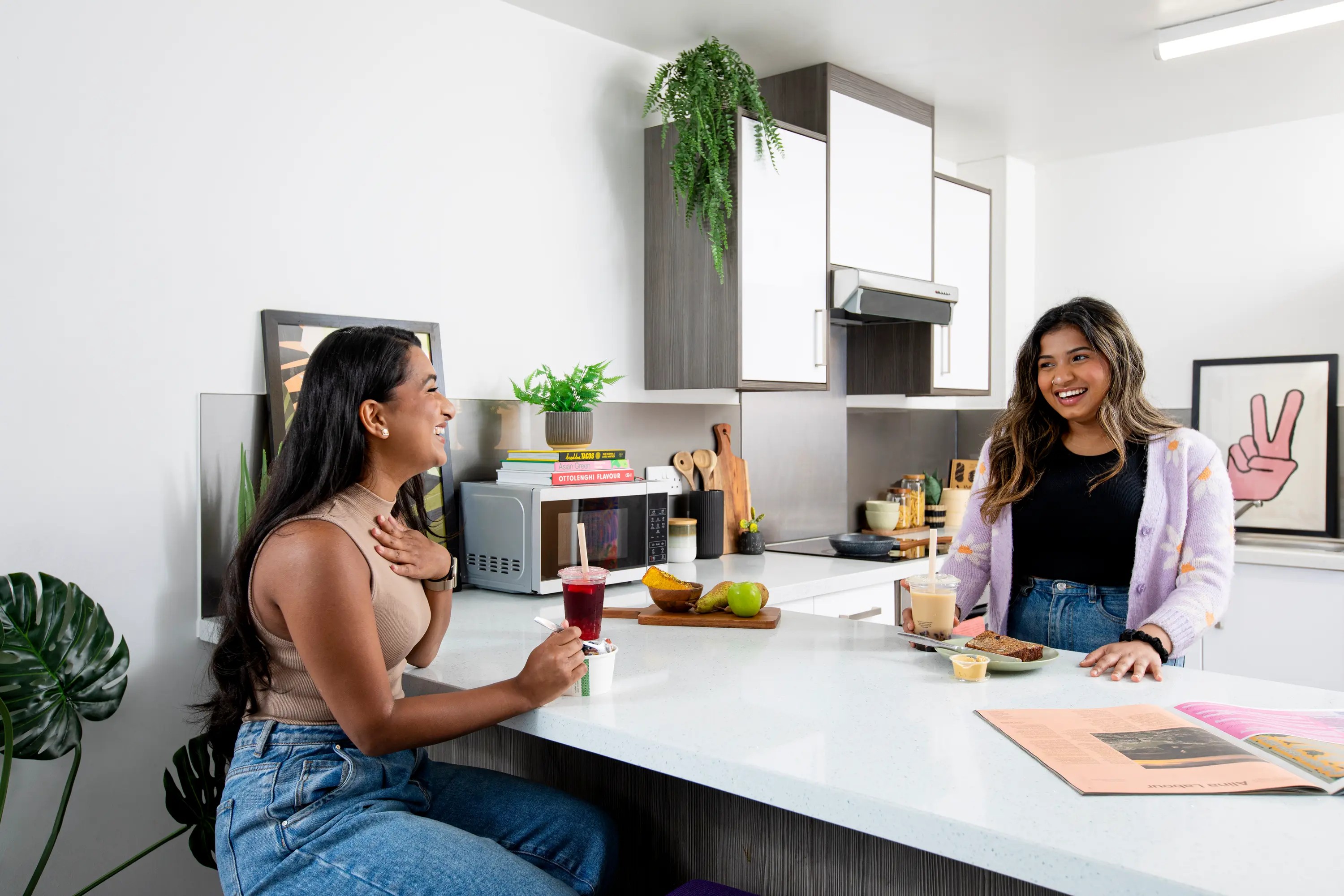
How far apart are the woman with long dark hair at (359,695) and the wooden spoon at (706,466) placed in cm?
185

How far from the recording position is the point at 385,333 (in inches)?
62.4

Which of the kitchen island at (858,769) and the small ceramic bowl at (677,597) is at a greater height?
the small ceramic bowl at (677,597)

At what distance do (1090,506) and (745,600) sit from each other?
2.49 ft

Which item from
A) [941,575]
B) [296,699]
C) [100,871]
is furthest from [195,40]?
[941,575]

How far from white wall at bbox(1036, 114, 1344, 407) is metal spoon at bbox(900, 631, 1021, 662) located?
3.20 m

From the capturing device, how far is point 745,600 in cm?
205

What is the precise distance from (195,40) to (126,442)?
94 centimetres

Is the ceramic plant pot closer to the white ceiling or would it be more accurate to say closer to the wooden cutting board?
the wooden cutting board

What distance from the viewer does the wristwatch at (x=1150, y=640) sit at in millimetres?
1726

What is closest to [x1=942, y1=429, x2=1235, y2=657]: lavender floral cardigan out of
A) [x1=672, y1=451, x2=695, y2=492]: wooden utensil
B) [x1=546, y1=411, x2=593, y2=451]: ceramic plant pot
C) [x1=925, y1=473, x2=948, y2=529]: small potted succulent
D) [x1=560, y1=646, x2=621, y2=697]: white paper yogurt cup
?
[x1=560, y1=646, x2=621, y2=697]: white paper yogurt cup

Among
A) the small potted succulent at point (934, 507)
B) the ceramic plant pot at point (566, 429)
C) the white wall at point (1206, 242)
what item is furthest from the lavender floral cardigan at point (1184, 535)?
the white wall at point (1206, 242)

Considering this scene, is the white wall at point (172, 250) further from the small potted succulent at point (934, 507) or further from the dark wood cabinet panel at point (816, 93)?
the small potted succulent at point (934, 507)

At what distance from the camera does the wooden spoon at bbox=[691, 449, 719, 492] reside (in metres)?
3.45

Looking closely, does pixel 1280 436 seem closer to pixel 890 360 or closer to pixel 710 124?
pixel 890 360
